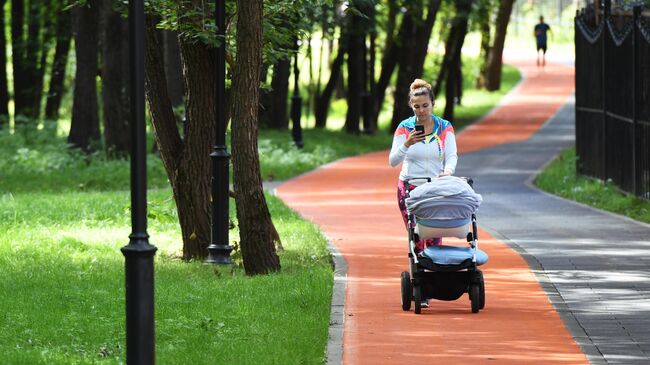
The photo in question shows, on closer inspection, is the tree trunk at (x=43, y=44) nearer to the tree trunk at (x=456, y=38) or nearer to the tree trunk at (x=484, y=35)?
the tree trunk at (x=456, y=38)

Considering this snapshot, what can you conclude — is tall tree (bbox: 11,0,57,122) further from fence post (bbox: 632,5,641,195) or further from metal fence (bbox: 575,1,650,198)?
fence post (bbox: 632,5,641,195)

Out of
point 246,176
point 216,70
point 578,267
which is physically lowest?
point 578,267

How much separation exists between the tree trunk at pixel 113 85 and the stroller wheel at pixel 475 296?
61.1ft

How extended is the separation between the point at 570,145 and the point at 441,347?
27.9 m

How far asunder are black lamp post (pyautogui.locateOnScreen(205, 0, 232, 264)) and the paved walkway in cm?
135

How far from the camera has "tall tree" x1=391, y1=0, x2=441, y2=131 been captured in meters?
38.5

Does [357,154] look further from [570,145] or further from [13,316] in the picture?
[13,316]

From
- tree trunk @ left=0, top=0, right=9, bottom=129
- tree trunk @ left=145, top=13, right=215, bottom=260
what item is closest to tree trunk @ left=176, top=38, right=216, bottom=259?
tree trunk @ left=145, top=13, right=215, bottom=260

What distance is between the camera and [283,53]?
16.2 m

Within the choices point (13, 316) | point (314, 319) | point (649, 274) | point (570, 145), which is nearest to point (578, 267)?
point (649, 274)

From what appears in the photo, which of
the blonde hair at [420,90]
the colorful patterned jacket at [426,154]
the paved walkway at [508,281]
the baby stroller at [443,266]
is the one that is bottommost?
the paved walkway at [508,281]

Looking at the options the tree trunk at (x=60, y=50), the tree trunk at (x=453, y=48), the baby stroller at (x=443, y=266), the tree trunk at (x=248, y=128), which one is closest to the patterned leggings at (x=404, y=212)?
the baby stroller at (x=443, y=266)

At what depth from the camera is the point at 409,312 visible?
12078 millimetres

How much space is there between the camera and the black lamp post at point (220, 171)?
14648 millimetres
